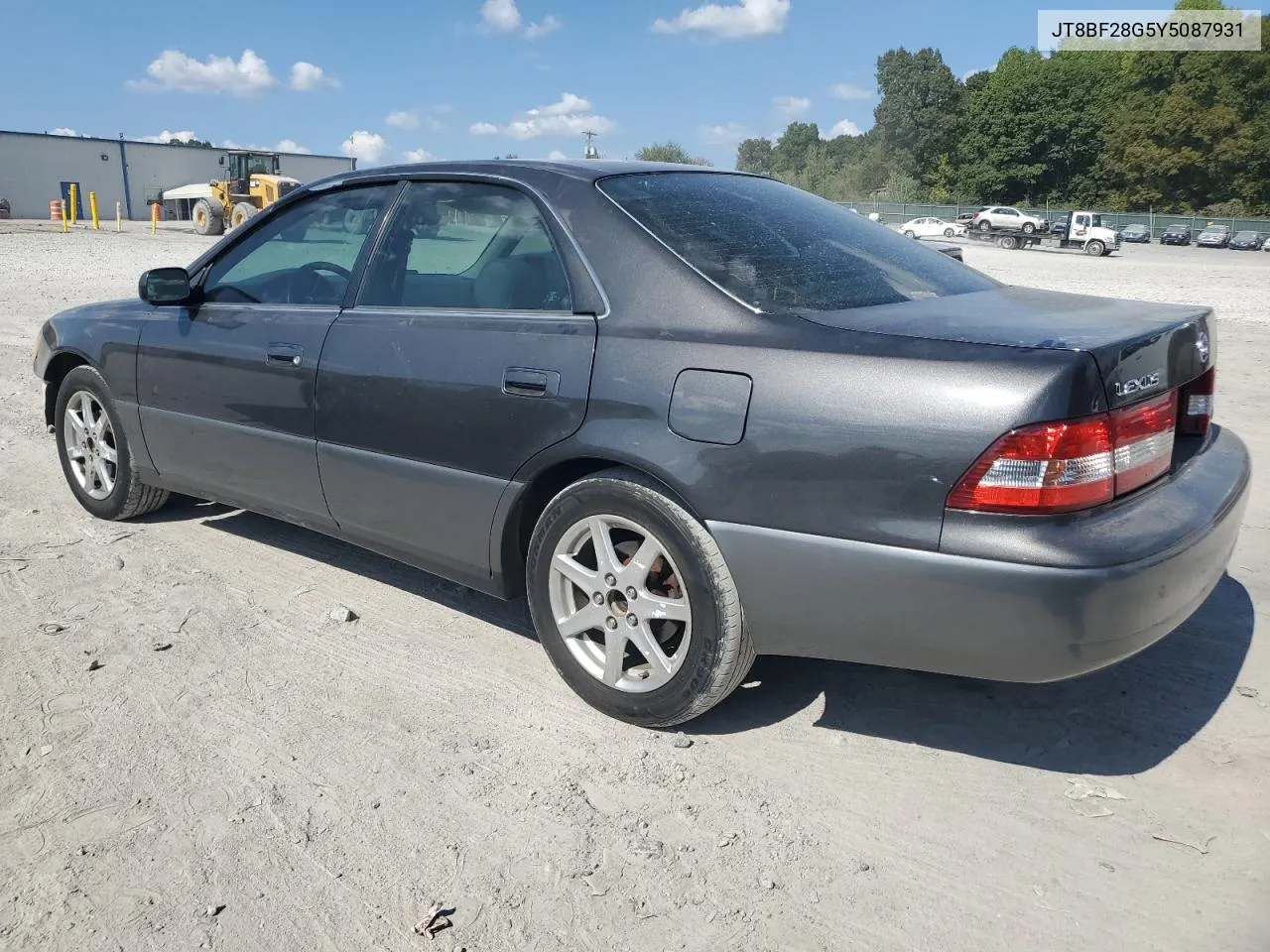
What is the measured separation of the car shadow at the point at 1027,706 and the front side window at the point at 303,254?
2.11m

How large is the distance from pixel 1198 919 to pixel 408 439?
253 centimetres

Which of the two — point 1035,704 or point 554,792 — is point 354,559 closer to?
point 554,792

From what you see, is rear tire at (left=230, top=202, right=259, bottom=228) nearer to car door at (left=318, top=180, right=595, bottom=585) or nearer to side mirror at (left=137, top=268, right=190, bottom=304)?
side mirror at (left=137, top=268, right=190, bottom=304)

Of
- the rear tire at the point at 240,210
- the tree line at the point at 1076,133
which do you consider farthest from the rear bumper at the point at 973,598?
the tree line at the point at 1076,133

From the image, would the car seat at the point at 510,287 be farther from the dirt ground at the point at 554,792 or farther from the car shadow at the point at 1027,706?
the car shadow at the point at 1027,706

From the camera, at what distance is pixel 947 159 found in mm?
82938

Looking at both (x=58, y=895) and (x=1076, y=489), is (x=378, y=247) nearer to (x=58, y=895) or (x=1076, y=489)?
(x=58, y=895)

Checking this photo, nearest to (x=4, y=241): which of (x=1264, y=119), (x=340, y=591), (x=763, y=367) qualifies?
(x=340, y=591)

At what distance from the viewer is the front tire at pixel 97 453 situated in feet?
15.1

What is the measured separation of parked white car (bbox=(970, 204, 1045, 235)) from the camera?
154 feet

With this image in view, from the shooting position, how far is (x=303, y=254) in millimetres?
3984

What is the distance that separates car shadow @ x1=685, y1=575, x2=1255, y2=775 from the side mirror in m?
2.76

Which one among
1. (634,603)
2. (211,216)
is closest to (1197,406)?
(634,603)

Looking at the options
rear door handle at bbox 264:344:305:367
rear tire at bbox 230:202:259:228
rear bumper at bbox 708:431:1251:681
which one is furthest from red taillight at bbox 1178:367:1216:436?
rear tire at bbox 230:202:259:228
